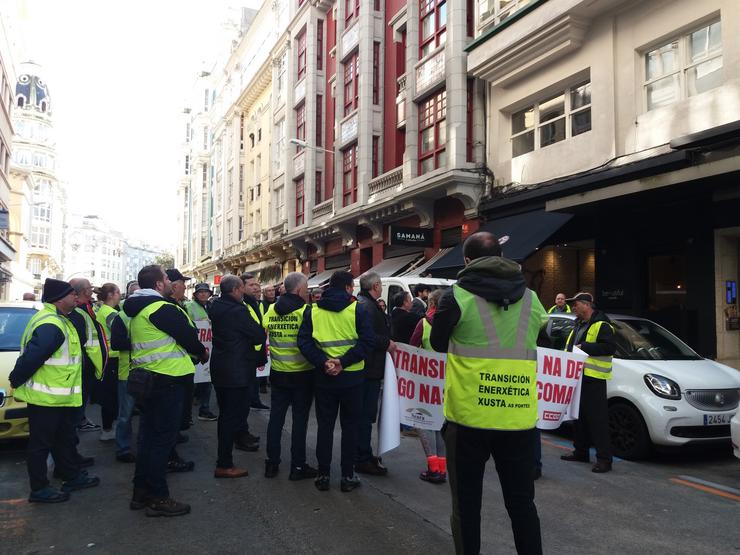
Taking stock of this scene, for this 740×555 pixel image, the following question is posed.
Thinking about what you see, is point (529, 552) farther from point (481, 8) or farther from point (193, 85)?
point (193, 85)

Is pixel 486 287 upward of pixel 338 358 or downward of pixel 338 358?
upward

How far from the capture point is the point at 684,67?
11773mm

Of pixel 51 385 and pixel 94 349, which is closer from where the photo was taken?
pixel 51 385

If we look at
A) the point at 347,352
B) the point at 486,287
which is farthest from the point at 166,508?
the point at 486,287

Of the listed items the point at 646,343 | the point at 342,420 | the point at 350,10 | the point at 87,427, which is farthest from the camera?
the point at 350,10

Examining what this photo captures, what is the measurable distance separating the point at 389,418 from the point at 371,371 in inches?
25.1

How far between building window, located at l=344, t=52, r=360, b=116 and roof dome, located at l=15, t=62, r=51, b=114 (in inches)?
2731

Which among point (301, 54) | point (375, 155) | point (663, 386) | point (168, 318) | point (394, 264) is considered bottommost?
point (663, 386)

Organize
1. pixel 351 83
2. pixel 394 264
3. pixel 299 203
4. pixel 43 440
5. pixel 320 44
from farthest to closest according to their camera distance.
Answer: pixel 299 203 → pixel 320 44 → pixel 351 83 → pixel 394 264 → pixel 43 440

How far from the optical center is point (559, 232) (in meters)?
14.4

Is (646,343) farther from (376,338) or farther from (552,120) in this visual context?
(552,120)

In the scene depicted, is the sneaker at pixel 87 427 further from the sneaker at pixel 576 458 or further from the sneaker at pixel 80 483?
the sneaker at pixel 576 458

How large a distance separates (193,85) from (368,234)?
56485 mm

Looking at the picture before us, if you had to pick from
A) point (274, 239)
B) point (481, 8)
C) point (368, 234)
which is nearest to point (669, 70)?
point (481, 8)
